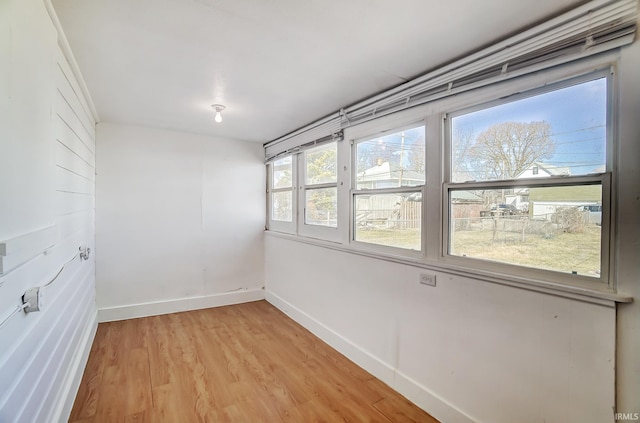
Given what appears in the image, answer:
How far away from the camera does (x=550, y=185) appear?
1.53 meters

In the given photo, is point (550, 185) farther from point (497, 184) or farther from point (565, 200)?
point (497, 184)

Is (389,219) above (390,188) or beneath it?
beneath

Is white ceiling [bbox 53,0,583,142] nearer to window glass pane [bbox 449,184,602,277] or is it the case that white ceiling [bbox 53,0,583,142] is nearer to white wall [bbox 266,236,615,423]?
window glass pane [bbox 449,184,602,277]

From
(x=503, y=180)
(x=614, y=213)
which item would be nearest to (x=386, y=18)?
(x=503, y=180)

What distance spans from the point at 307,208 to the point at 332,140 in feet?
3.10

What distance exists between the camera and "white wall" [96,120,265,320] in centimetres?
353

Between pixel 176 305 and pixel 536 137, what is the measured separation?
413cm

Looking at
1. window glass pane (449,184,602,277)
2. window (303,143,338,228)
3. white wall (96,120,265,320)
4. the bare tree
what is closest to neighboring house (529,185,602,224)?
window glass pane (449,184,602,277)

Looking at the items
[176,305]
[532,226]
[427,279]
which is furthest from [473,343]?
[176,305]

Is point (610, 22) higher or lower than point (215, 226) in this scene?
higher

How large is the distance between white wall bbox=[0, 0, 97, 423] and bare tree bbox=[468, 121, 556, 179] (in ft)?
7.35

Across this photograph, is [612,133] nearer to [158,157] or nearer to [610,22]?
[610,22]

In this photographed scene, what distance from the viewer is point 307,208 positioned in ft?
11.9

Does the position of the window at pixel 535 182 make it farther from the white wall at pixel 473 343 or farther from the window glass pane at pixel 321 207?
the window glass pane at pixel 321 207
